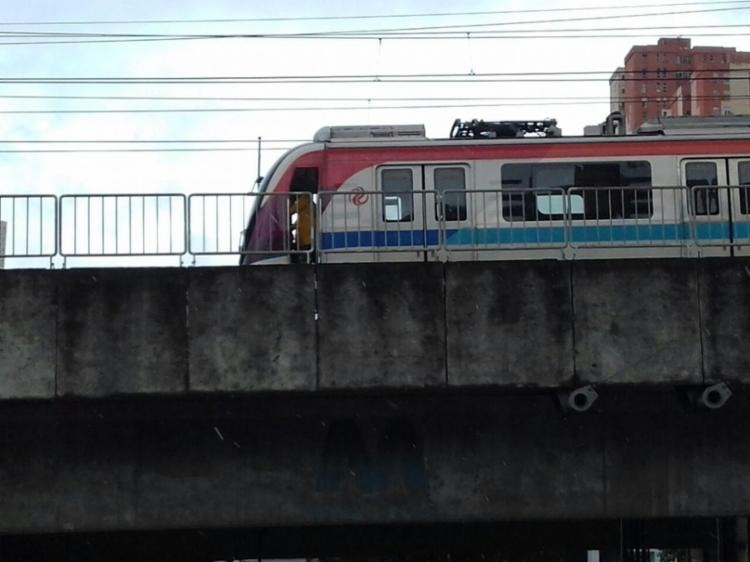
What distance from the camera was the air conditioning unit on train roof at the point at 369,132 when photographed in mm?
19625

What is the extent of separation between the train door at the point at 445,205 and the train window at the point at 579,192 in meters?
0.57

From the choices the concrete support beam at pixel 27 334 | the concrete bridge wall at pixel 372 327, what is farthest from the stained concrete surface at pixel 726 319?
the concrete support beam at pixel 27 334

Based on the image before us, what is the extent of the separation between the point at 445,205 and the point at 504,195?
114cm

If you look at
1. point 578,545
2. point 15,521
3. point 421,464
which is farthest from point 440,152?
point 15,521

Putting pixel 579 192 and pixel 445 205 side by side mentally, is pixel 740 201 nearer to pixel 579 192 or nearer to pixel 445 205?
pixel 579 192

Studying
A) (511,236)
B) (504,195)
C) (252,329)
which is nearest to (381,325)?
(252,329)

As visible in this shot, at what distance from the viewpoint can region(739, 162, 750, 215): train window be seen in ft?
53.9

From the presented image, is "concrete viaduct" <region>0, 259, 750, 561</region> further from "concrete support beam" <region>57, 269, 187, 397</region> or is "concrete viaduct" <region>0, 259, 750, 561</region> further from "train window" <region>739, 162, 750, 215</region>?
"train window" <region>739, 162, 750, 215</region>

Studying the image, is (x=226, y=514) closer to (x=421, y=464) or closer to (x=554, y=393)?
(x=421, y=464)

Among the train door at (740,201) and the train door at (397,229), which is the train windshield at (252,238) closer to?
the train door at (397,229)

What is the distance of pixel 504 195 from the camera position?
15.2 metres

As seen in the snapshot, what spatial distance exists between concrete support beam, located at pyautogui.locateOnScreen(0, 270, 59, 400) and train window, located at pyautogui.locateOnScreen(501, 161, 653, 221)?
525cm

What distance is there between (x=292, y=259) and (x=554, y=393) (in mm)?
3972

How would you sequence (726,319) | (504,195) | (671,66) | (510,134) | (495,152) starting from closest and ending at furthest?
(726,319), (504,195), (495,152), (510,134), (671,66)
